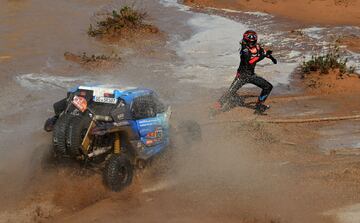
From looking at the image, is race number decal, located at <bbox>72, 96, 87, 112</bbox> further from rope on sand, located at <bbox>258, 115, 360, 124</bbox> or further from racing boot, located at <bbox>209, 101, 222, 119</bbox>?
rope on sand, located at <bbox>258, 115, 360, 124</bbox>

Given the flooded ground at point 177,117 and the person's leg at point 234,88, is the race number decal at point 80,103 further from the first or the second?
the person's leg at point 234,88

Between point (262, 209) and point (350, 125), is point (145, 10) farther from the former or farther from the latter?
point (262, 209)

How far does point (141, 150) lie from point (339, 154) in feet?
13.0

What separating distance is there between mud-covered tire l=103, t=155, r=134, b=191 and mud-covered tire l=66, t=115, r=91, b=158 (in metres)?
0.53

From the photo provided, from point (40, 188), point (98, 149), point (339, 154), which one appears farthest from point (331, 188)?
point (40, 188)

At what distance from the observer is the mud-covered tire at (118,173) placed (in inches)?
341

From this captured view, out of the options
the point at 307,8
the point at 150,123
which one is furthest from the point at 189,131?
the point at 307,8

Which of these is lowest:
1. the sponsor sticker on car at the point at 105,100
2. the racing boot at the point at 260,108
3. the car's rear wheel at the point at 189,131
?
the racing boot at the point at 260,108

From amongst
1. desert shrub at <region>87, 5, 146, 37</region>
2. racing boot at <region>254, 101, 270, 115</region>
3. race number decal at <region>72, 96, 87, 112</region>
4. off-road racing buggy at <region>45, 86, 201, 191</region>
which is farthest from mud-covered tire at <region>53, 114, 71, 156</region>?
desert shrub at <region>87, 5, 146, 37</region>

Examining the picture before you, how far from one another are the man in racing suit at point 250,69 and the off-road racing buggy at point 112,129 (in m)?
3.50

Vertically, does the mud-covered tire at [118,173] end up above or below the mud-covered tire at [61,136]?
below

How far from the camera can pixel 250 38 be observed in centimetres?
1255

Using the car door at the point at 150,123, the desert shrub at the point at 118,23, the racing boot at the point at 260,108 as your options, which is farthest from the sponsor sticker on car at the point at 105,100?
the desert shrub at the point at 118,23

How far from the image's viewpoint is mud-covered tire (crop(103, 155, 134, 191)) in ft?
28.4
